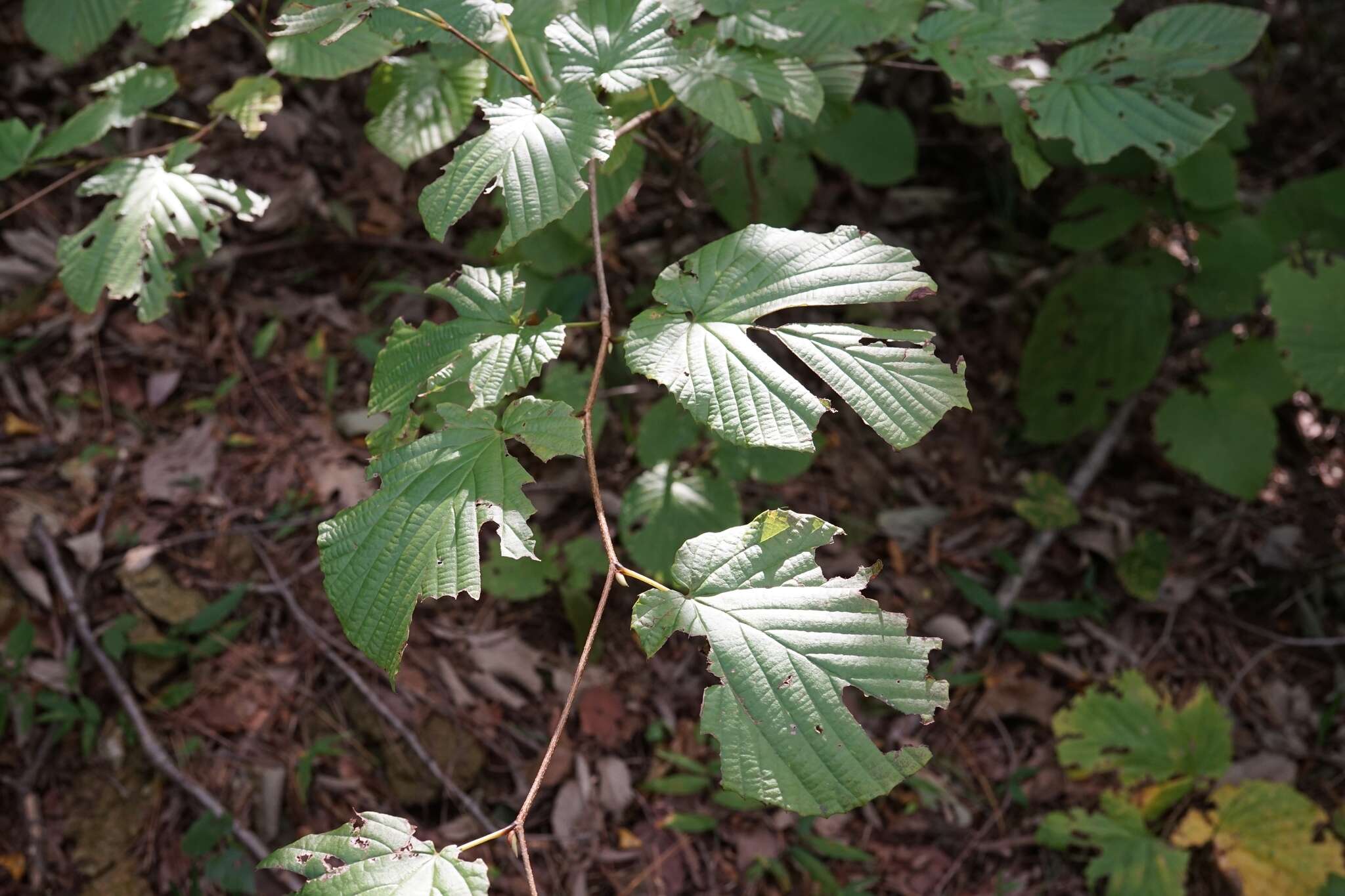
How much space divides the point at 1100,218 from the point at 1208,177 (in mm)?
308

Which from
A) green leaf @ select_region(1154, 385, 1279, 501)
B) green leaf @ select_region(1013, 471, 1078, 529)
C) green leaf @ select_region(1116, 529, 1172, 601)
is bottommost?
green leaf @ select_region(1116, 529, 1172, 601)

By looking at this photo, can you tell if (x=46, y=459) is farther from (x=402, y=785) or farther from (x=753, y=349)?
(x=753, y=349)

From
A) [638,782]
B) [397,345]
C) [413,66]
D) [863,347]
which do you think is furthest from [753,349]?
[638,782]

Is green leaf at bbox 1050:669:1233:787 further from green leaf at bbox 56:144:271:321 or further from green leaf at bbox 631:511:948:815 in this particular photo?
green leaf at bbox 56:144:271:321

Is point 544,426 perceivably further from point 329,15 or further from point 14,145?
point 14,145

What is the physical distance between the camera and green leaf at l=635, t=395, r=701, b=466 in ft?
7.20

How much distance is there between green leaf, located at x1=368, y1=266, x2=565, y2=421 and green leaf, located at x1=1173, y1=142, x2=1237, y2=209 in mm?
2269

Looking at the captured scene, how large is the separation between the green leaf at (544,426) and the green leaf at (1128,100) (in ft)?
3.34

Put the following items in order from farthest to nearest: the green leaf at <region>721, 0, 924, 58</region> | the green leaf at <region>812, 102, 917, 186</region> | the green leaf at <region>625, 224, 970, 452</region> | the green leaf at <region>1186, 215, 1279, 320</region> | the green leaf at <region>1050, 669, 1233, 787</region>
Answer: the green leaf at <region>812, 102, 917, 186</region>
the green leaf at <region>1186, 215, 1279, 320</region>
the green leaf at <region>1050, 669, 1233, 787</region>
the green leaf at <region>721, 0, 924, 58</region>
the green leaf at <region>625, 224, 970, 452</region>

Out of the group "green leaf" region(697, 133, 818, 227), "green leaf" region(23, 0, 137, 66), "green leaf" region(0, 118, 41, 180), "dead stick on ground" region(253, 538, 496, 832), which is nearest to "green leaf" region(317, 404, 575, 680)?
"green leaf" region(0, 118, 41, 180)

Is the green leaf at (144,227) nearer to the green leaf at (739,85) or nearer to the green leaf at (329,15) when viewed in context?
the green leaf at (329,15)

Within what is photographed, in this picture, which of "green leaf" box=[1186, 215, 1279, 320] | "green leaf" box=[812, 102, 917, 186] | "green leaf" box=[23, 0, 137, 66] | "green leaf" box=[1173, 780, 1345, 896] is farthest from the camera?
"green leaf" box=[812, 102, 917, 186]

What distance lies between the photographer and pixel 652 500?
85.7 inches

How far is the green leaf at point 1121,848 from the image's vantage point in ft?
7.29
